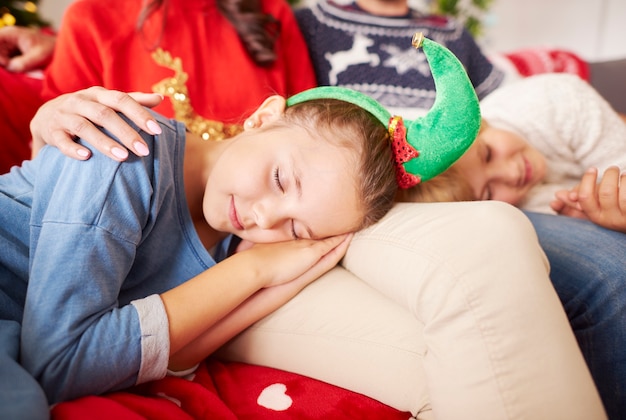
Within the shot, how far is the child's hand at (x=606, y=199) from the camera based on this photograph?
3.38 feet

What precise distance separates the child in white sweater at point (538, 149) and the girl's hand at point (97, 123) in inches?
23.9

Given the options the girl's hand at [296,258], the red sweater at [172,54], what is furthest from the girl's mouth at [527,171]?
the red sweater at [172,54]

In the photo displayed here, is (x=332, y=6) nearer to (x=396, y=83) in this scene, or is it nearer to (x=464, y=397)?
(x=396, y=83)

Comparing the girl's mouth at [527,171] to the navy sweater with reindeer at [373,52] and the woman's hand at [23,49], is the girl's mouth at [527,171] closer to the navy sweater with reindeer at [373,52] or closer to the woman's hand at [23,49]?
the navy sweater with reindeer at [373,52]

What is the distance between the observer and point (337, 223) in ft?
3.09

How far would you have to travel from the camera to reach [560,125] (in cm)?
151

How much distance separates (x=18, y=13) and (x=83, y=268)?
5.36 ft

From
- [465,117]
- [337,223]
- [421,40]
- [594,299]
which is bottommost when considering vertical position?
[594,299]

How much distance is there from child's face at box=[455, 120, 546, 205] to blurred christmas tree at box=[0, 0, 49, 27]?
171 cm

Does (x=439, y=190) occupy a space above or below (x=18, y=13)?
below

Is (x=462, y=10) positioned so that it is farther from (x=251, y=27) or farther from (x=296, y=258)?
(x=296, y=258)

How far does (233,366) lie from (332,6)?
1350 millimetres

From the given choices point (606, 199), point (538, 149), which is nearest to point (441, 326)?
point (606, 199)

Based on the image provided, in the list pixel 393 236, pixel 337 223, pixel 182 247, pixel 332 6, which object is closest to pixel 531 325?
pixel 393 236
